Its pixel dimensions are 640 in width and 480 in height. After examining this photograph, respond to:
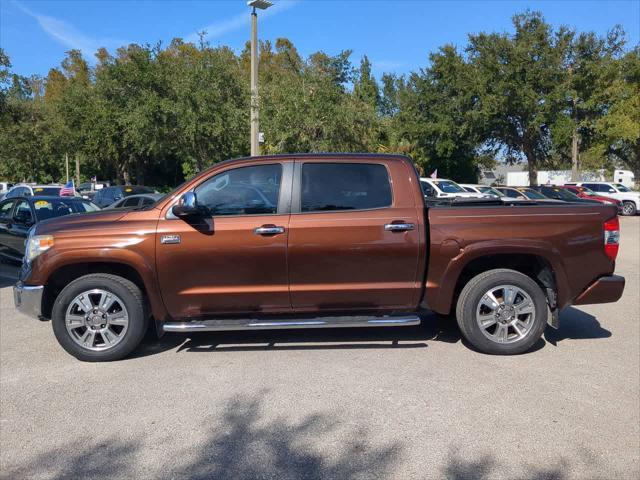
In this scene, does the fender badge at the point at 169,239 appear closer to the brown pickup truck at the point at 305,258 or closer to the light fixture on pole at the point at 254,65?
the brown pickup truck at the point at 305,258

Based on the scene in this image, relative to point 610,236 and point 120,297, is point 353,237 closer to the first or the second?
point 120,297

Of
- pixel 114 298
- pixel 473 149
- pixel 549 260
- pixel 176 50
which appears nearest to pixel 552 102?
pixel 473 149

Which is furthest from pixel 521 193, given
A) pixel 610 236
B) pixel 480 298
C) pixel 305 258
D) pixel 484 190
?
pixel 305 258

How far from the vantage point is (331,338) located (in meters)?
5.81

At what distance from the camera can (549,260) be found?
5172 millimetres

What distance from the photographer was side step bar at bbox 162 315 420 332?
5.00 meters

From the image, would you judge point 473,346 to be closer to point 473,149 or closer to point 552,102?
point 552,102

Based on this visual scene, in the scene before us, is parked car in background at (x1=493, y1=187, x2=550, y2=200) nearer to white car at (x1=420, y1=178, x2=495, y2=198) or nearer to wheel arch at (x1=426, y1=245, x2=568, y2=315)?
white car at (x1=420, y1=178, x2=495, y2=198)

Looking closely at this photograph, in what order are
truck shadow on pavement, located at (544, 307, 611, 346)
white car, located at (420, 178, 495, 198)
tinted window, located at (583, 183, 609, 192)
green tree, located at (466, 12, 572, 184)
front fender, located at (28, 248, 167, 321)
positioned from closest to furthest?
1. front fender, located at (28, 248, 167, 321)
2. truck shadow on pavement, located at (544, 307, 611, 346)
3. white car, located at (420, 178, 495, 198)
4. tinted window, located at (583, 183, 609, 192)
5. green tree, located at (466, 12, 572, 184)

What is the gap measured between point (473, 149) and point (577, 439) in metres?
37.9

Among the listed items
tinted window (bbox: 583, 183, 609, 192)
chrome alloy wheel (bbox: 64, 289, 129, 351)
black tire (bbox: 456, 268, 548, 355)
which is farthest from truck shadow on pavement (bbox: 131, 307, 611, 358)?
tinted window (bbox: 583, 183, 609, 192)

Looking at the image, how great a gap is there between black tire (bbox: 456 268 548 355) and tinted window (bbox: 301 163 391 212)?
1178mm

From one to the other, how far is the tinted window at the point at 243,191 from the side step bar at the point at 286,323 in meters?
1.03

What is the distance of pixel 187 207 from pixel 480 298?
2884 mm
